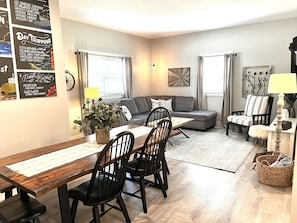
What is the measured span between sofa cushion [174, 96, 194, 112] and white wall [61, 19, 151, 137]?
49.7 inches

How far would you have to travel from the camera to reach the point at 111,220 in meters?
2.11

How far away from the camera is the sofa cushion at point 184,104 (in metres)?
6.07

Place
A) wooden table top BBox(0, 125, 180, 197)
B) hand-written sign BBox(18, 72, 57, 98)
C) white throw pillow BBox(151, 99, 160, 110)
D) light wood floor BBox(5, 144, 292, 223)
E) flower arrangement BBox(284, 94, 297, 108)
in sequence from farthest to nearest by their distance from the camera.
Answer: white throw pillow BBox(151, 99, 160, 110), flower arrangement BBox(284, 94, 297, 108), hand-written sign BBox(18, 72, 57, 98), light wood floor BBox(5, 144, 292, 223), wooden table top BBox(0, 125, 180, 197)

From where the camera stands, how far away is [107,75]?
224 inches

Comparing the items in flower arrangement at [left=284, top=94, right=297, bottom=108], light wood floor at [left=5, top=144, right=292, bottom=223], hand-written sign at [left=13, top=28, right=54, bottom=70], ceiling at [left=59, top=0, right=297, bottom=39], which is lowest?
light wood floor at [left=5, top=144, right=292, bottom=223]

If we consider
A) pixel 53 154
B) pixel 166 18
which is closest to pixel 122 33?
pixel 166 18

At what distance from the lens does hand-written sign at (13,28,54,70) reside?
8.31ft

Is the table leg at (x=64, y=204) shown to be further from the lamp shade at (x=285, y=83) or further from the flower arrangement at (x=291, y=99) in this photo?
the flower arrangement at (x=291, y=99)

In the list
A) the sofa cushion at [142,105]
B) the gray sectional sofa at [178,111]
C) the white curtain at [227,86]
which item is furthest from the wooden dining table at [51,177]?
the white curtain at [227,86]

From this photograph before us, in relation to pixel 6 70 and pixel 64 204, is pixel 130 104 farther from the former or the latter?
pixel 64 204

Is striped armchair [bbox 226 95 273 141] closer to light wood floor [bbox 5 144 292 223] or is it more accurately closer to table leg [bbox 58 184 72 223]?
light wood floor [bbox 5 144 292 223]

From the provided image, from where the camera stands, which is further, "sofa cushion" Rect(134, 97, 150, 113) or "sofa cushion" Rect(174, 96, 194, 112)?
"sofa cushion" Rect(174, 96, 194, 112)

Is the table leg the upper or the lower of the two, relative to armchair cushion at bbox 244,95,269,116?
lower

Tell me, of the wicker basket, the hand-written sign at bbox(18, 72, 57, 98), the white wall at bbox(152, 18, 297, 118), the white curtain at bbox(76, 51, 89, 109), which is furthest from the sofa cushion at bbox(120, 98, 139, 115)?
the wicker basket
